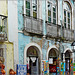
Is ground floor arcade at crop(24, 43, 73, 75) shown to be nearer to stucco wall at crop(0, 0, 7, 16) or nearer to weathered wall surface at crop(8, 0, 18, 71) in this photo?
weathered wall surface at crop(8, 0, 18, 71)

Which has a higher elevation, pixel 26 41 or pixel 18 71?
pixel 26 41

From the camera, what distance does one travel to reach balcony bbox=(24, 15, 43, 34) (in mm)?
12641

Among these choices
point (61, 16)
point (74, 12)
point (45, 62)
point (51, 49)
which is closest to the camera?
point (45, 62)

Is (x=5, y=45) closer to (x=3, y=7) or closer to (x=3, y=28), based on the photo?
(x=3, y=28)

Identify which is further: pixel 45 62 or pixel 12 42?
pixel 45 62

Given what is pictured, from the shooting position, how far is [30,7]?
1329 cm

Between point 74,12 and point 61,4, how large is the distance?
7.37ft

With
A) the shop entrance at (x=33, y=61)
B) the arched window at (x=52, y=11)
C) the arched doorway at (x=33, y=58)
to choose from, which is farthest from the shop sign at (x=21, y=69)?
the arched window at (x=52, y=11)

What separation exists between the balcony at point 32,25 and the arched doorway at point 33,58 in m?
0.84

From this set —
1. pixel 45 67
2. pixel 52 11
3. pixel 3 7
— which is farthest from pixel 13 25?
pixel 52 11

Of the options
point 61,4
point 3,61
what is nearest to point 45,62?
point 3,61

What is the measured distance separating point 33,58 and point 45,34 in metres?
1.90

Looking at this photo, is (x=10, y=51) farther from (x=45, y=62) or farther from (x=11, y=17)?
(x=45, y=62)

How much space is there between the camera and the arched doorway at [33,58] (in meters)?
12.9
